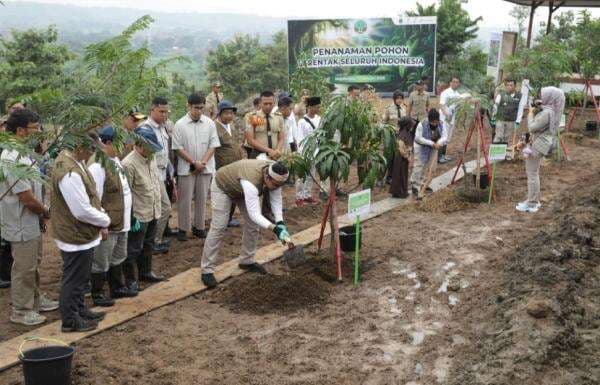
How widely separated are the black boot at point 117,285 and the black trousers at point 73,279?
0.78 m

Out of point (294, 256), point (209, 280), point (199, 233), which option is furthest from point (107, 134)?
point (199, 233)

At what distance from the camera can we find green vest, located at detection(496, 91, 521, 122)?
39.6ft

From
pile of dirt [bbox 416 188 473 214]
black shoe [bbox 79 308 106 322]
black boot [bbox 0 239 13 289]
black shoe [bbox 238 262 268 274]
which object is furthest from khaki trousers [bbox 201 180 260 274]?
pile of dirt [bbox 416 188 473 214]

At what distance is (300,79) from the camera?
15211 mm

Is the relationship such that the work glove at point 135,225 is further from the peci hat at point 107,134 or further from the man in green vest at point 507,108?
the man in green vest at point 507,108

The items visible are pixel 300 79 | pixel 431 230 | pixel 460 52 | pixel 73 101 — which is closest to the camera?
pixel 73 101

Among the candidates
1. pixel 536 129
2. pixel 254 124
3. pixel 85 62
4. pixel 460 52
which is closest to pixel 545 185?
pixel 536 129

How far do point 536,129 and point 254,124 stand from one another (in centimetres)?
393

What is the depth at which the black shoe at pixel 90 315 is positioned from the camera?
18.4ft

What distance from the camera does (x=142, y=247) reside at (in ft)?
21.6

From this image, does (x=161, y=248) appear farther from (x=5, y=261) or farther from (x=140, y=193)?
(x=5, y=261)

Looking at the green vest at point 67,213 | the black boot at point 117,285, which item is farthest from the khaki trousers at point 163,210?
the green vest at point 67,213

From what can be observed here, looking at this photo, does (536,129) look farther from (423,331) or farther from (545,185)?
(423,331)

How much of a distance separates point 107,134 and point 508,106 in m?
8.77
